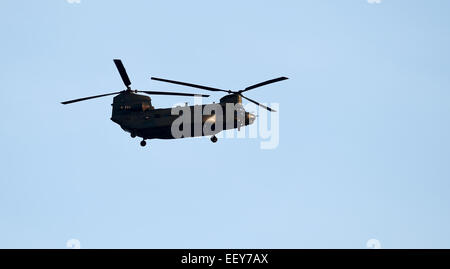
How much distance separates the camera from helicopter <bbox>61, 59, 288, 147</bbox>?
75438 mm

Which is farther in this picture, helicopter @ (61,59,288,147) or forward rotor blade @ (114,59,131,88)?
helicopter @ (61,59,288,147)

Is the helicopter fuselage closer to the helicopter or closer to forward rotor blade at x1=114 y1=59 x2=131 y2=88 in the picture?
the helicopter

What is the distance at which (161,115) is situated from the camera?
7594 centimetres

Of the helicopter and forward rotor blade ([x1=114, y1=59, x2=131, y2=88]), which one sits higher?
forward rotor blade ([x1=114, y1=59, x2=131, y2=88])

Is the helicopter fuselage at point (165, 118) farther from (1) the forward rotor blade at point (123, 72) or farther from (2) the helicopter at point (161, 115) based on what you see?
(1) the forward rotor blade at point (123, 72)

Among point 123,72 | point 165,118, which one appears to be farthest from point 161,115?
point 123,72

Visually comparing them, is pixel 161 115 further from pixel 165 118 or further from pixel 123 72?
pixel 123 72

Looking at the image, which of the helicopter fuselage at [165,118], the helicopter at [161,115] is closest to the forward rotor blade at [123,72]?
the helicopter at [161,115]

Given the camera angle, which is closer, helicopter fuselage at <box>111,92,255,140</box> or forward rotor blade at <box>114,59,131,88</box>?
forward rotor blade at <box>114,59,131,88</box>

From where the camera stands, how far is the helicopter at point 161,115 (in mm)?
75438

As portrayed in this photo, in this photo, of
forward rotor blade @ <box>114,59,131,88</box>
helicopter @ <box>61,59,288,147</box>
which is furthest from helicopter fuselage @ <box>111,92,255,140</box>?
forward rotor blade @ <box>114,59,131,88</box>
